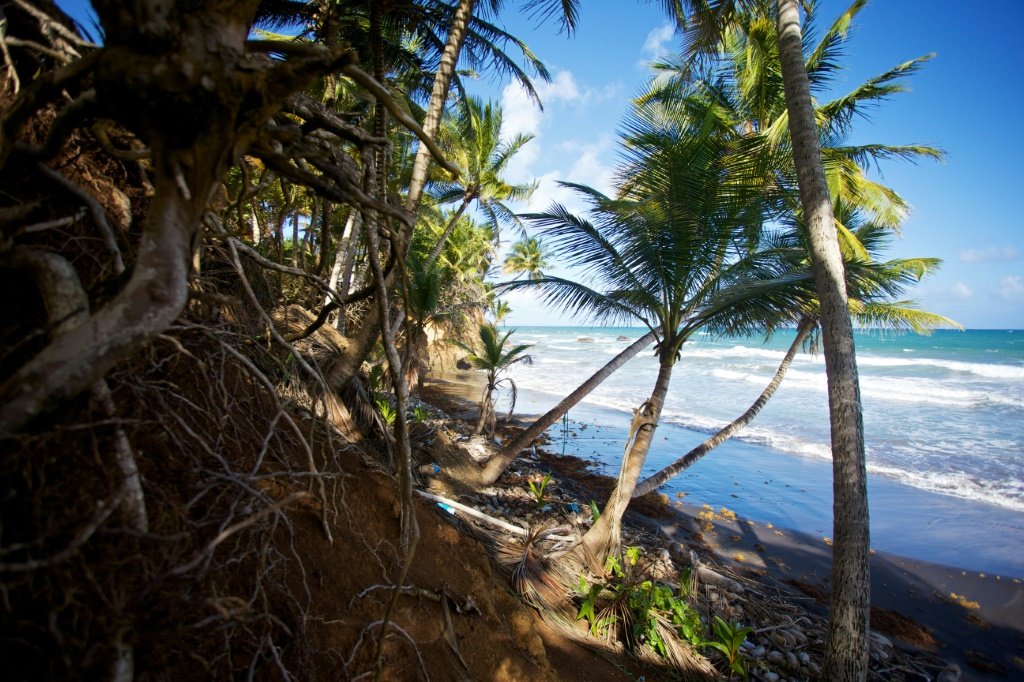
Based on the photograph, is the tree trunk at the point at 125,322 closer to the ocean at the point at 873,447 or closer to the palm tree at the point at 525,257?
the ocean at the point at 873,447

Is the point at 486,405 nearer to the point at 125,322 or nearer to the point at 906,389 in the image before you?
the point at 125,322

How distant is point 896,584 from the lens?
19.7 feet

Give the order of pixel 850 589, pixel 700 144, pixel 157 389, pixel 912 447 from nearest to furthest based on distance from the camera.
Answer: pixel 157 389 → pixel 850 589 → pixel 700 144 → pixel 912 447

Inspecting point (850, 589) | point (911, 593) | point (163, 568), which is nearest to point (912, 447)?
Result: point (911, 593)

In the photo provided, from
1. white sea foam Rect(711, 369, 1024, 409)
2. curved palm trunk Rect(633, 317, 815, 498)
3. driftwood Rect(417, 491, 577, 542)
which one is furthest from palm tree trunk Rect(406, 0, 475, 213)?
white sea foam Rect(711, 369, 1024, 409)

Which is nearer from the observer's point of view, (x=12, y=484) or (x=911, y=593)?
(x=12, y=484)

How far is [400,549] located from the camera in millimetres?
2080

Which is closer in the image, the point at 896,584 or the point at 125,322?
the point at 125,322

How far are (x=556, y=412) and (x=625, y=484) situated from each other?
2.20 meters

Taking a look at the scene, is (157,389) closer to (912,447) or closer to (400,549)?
(400,549)

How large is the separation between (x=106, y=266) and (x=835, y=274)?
482cm

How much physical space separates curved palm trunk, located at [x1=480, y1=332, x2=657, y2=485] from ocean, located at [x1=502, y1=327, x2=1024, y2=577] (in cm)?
343

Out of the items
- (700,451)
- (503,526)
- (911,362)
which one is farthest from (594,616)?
(911,362)

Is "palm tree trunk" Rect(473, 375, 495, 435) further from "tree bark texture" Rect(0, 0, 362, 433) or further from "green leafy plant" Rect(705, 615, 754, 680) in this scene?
"tree bark texture" Rect(0, 0, 362, 433)
